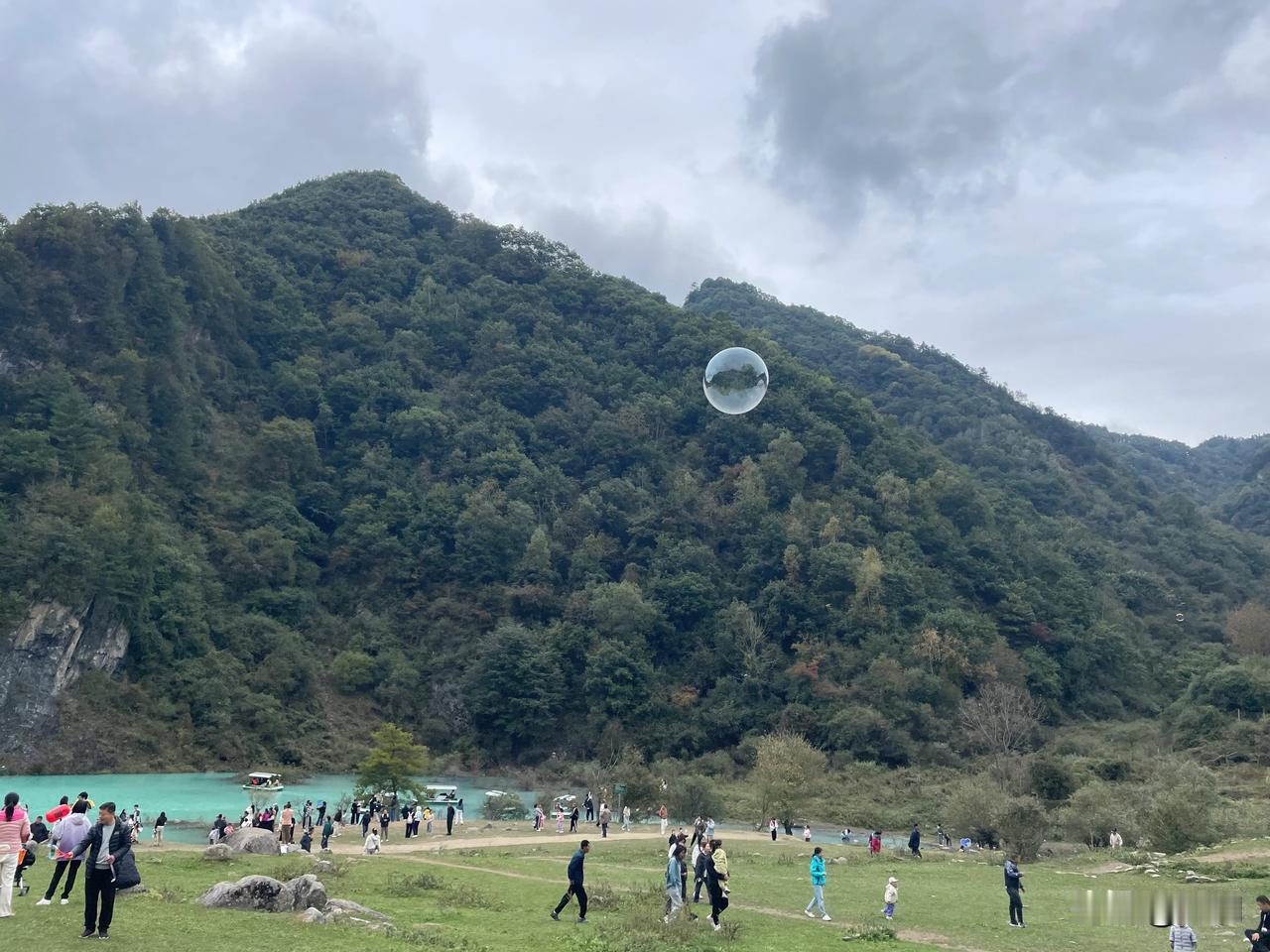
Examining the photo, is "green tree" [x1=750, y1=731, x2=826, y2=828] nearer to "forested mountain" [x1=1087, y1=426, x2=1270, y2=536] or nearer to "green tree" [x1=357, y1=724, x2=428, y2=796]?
"green tree" [x1=357, y1=724, x2=428, y2=796]

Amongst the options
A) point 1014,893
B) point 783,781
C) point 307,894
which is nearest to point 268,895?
point 307,894

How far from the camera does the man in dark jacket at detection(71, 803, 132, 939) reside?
1031 centimetres

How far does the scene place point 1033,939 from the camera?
14703mm

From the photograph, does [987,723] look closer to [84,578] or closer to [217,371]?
[84,578]

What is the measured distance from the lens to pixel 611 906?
16094mm

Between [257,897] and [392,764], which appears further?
[392,764]

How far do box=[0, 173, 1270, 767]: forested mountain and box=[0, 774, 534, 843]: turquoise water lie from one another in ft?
12.1

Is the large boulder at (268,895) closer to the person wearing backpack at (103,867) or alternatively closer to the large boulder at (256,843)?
the person wearing backpack at (103,867)

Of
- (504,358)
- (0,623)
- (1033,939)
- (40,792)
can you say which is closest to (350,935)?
(1033,939)

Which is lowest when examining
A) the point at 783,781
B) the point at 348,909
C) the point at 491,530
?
the point at 348,909

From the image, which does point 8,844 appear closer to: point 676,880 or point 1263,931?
point 676,880

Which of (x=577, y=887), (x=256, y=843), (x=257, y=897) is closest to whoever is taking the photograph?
(x=257, y=897)

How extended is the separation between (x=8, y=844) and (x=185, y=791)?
41.5 meters

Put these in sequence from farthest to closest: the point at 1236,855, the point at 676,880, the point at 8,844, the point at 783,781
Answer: the point at 783,781 → the point at 1236,855 → the point at 676,880 → the point at 8,844
